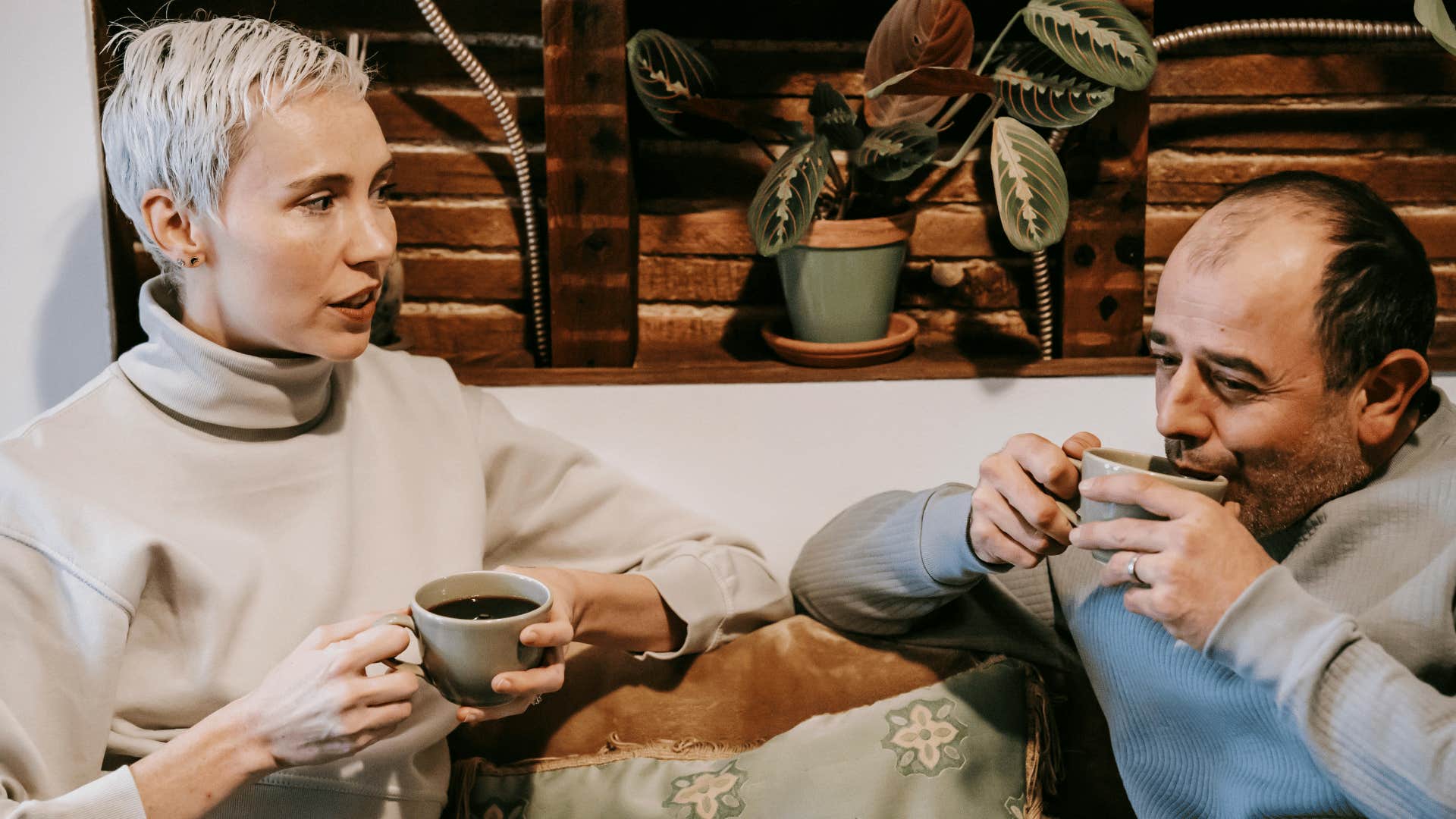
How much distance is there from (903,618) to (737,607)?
251 millimetres

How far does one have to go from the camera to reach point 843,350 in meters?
2.00

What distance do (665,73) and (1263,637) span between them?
1246 millimetres

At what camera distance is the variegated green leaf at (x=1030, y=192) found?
1846mm

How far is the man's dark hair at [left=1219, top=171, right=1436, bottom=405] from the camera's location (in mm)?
1333

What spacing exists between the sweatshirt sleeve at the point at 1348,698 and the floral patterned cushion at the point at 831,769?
54cm

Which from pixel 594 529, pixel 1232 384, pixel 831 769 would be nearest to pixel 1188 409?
pixel 1232 384

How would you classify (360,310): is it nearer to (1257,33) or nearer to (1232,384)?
(1232,384)

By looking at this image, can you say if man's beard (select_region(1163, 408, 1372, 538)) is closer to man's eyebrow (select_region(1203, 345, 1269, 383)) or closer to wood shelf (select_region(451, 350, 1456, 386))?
man's eyebrow (select_region(1203, 345, 1269, 383))

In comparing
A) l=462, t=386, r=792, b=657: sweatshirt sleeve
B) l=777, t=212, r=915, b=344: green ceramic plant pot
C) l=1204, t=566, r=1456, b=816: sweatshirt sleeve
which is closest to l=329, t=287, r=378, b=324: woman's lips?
l=462, t=386, r=792, b=657: sweatshirt sleeve

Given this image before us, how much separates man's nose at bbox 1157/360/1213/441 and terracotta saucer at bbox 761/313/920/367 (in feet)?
2.27

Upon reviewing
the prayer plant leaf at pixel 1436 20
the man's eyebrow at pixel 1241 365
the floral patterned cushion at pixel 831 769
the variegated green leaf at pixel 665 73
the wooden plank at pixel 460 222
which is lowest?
the floral patterned cushion at pixel 831 769

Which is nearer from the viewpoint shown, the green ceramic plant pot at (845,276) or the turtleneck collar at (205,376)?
the turtleneck collar at (205,376)

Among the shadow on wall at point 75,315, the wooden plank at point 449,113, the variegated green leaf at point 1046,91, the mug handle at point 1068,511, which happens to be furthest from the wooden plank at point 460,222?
the mug handle at point 1068,511

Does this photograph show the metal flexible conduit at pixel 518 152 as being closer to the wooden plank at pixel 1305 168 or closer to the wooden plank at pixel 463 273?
the wooden plank at pixel 463 273
